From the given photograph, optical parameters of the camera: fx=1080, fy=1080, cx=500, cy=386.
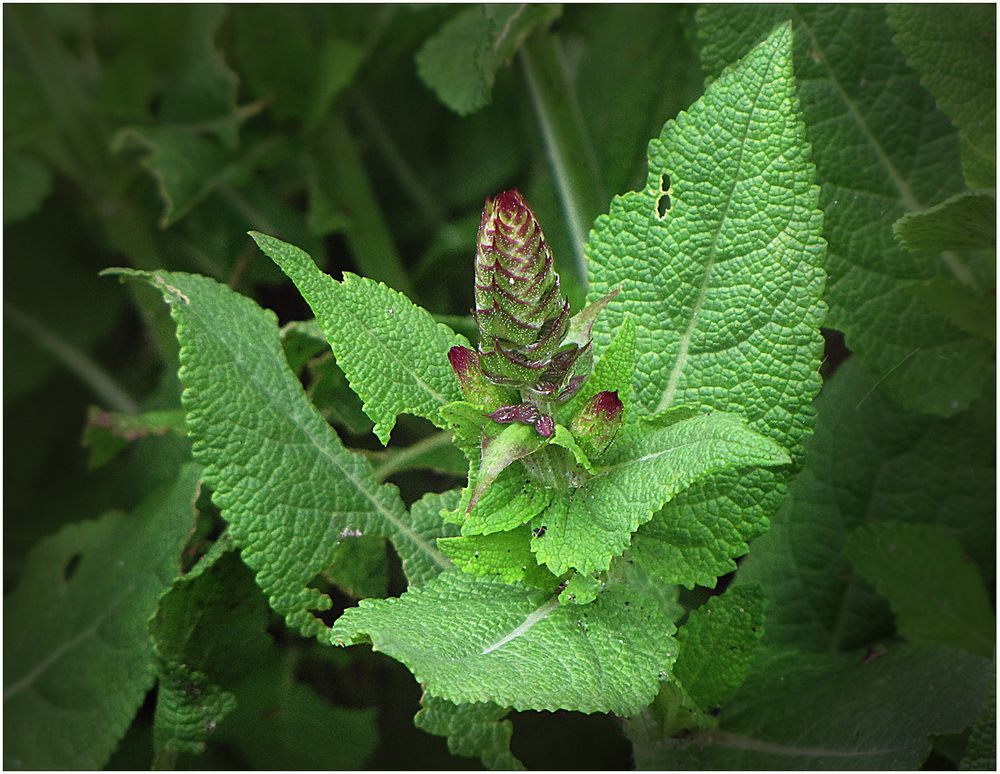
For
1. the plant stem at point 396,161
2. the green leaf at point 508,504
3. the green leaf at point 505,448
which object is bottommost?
the green leaf at point 508,504

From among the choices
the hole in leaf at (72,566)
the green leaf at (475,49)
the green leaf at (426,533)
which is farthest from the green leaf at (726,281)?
the hole in leaf at (72,566)

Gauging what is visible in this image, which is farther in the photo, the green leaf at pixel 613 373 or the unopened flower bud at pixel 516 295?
the green leaf at pixel 613 373

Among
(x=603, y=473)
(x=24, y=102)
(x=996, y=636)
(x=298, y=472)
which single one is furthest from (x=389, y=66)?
(x=996, y=636)

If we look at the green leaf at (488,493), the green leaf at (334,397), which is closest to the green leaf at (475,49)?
the green leaf at (334,397)

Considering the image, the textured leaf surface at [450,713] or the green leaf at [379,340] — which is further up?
the green leaf at [379,340]

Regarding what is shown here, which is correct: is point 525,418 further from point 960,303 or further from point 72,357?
point 72,357

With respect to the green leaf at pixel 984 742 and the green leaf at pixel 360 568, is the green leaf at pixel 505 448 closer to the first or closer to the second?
the green leaf at pixel 360 568

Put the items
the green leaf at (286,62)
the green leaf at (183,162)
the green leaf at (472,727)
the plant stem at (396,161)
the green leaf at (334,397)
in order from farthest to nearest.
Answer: the plant stem at (396,161)
the green leaf at (286,62)
the green leaf at (183,162)
the green leaf at (334,397)
the green leaf at (472,727)

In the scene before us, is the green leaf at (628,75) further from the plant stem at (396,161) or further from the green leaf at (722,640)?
the green leaf at (722,640)

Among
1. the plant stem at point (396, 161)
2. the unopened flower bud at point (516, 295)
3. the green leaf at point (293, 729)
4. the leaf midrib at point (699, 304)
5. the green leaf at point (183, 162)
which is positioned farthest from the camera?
the plant stem at point (396, 161)
